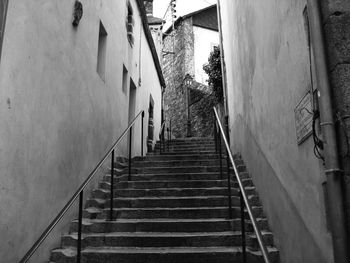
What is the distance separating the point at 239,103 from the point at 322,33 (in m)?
4.00

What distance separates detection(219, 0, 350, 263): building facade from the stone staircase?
0.47 m

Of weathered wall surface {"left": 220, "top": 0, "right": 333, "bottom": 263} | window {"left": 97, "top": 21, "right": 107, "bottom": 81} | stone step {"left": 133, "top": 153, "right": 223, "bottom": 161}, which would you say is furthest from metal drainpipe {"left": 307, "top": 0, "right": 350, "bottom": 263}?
stone step {"left": 133, "top": 153, "right": 223, "bottom": 161}

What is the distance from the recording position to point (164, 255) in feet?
11.9

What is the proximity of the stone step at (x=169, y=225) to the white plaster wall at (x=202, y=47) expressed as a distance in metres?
14.1

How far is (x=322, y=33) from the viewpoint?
2348mm

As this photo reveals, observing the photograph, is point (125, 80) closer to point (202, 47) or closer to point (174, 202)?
point (174, 202)

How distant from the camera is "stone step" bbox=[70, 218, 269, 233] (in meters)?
4.16

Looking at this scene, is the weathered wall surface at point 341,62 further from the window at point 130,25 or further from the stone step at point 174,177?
the window at point 130,25

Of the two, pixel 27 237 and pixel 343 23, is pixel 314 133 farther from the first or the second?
pixel 27 237

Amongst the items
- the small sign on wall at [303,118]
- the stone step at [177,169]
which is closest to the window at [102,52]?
the stone step at [177,169]

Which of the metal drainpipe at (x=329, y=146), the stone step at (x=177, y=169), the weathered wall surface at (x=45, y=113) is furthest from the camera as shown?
the stone step at (x=177, y=169)

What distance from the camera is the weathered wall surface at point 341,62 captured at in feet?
7.00

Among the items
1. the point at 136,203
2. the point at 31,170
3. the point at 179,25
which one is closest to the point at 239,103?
the point at 136,203

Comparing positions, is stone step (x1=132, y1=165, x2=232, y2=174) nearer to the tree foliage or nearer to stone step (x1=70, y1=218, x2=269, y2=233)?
stone step (x1=70, y1=218, x2=269, y2=233)
